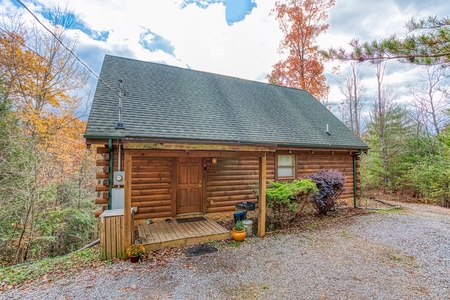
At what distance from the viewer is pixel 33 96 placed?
932 centimetres

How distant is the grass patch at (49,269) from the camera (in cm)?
363

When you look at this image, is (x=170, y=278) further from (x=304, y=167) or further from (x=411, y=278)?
(x=304, y=167)

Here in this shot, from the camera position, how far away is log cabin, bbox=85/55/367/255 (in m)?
5.24

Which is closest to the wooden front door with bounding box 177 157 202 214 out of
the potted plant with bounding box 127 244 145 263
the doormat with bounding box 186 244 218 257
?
the doormat with bounding box 186 244 218 257

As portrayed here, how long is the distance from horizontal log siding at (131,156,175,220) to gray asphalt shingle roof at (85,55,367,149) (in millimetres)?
941

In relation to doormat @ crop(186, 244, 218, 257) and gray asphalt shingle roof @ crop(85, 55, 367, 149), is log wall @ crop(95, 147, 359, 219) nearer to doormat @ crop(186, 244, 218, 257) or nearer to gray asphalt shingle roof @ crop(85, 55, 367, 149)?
gray asphalt shingle roof @ crop(85, 55, 367, 149)

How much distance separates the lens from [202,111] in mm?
7344

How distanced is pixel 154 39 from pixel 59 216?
9979mm

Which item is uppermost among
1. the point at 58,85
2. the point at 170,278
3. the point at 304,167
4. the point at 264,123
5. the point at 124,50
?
the point at 124,50

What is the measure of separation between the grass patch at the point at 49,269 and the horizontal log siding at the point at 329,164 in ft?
21.8

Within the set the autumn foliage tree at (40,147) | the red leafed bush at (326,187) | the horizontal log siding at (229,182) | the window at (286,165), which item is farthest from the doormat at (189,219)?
the autumn foliage tree at (40,147)

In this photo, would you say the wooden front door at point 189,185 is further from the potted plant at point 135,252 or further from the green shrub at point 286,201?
the potted plant at point 135,252

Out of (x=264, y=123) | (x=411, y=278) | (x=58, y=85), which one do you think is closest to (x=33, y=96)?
(x=58, y=85)

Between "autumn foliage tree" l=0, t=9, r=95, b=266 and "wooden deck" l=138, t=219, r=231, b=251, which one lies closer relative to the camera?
"wooden deck" l=138, t=219, r=231, b=251
